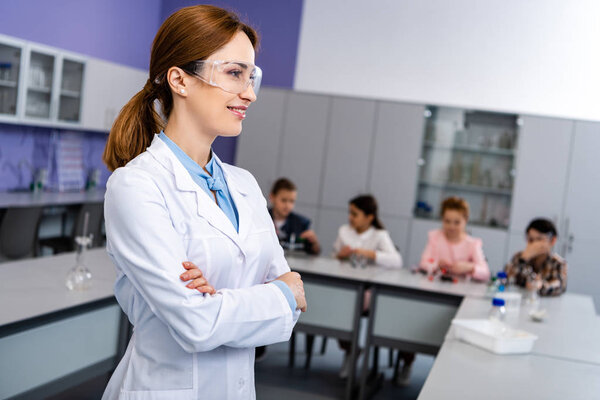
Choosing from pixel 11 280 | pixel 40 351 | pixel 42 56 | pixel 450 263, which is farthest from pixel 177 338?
pixel 42 56

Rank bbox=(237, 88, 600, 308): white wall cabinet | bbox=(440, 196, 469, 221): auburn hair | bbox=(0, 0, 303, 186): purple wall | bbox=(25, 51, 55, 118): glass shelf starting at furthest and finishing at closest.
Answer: bbox=(237, 88, 600, 308): white wall cabinet
bbox=(0, 0, 303, 186): purple wall
bbox=(25, 51, 55, 118): glass shelf
bbox=(440, 196, 469, 221): auburn hair

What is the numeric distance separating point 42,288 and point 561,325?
2501 mm

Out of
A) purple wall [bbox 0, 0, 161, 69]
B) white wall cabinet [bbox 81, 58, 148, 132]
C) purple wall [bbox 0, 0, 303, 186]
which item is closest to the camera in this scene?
purple wall [bbox 0, 0, 161, 69]

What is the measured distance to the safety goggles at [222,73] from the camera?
130cm

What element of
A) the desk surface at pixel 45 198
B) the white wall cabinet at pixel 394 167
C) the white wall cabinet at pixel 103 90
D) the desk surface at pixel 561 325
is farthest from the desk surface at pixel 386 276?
the white wall cabinet at pixel 103 90

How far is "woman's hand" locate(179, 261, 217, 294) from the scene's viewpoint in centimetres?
121

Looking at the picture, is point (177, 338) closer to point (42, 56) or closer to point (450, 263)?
point (450, 263)

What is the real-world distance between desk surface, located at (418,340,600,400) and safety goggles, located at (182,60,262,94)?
1127 millimetres

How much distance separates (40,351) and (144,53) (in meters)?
5.30

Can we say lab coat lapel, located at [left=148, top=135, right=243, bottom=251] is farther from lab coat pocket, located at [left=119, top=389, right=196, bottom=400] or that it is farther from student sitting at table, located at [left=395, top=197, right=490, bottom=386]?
student sitting at table, located at [left=395, top=197, right=490, bottom=386]

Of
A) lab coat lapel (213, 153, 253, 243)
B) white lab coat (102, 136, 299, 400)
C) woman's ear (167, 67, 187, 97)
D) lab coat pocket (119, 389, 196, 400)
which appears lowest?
lab coat pocket (119, 389, 196, 400)

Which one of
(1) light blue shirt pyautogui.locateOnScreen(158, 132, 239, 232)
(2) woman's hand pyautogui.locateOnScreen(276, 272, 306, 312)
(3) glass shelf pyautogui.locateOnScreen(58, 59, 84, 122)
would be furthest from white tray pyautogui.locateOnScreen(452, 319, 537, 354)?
(3) glass shelf pyautogui.locateOnScreen(58, 59, 84, 122)

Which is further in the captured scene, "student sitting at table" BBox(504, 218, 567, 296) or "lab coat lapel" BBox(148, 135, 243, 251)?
"student sitting at table" BBox(504, 218, 567, 296)

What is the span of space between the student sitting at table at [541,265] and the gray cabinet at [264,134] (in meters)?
2.95
